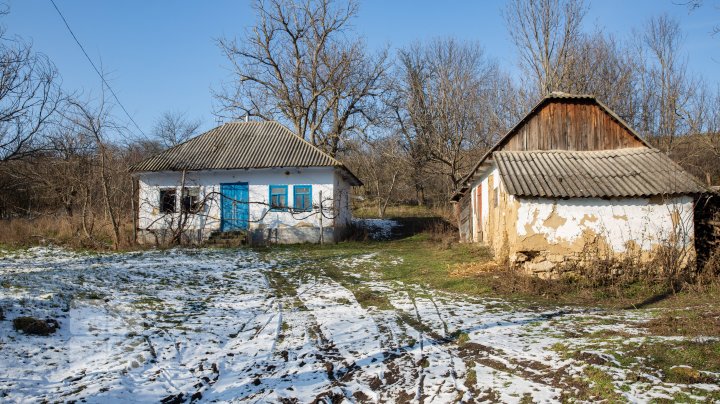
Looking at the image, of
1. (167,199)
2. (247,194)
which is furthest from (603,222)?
(167,199)

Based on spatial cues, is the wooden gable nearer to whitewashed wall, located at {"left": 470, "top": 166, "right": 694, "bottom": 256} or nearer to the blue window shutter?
whitewashed wall, located at {"left": 470, "top": 166, "right": 694, "bottom": 256}

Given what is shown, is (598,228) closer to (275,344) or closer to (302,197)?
(275,344)

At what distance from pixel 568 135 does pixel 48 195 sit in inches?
1121

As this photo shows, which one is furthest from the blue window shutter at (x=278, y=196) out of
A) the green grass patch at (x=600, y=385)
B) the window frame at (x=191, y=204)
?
the green grass patch at (x=600, y=385)

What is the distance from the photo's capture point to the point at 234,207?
64.4ft

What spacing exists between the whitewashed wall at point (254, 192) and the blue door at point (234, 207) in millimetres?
182

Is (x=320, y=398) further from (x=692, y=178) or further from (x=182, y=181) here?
(x=182, y=181)

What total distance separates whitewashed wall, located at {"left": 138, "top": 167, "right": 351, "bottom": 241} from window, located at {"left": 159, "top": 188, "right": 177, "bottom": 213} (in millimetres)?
174

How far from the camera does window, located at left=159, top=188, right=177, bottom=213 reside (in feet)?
65.3

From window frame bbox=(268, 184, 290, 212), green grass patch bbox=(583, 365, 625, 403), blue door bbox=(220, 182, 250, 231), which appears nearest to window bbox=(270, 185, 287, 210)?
window frame bbox=(268, 184, 290, 212)

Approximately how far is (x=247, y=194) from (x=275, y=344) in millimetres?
14015

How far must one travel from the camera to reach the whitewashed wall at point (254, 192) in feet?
63.8

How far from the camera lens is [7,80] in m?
12.3

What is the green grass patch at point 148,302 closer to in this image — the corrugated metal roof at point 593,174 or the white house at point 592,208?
the white house at point 592,208
